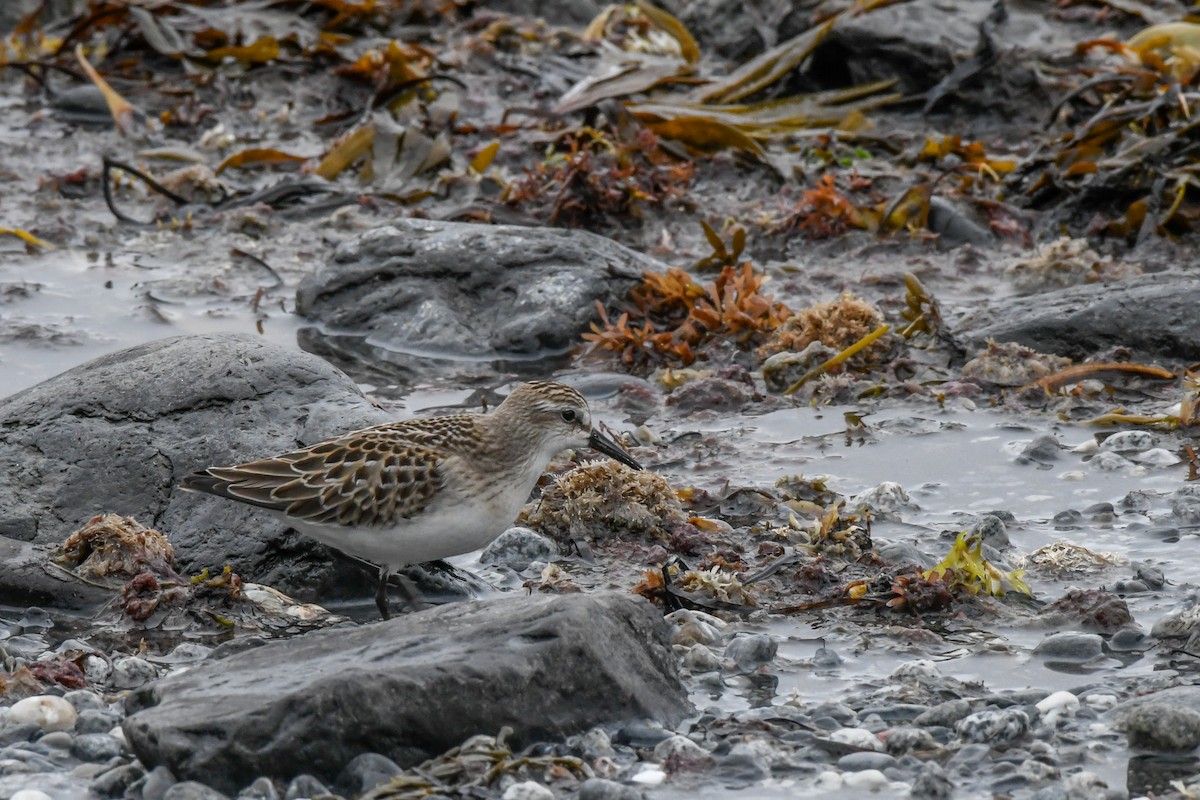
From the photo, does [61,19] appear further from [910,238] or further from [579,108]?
[910,238]

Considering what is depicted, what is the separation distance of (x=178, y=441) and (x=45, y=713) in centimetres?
206

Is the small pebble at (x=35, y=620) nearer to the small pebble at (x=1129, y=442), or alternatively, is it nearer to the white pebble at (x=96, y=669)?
the white pebble at (x=96, y=669)

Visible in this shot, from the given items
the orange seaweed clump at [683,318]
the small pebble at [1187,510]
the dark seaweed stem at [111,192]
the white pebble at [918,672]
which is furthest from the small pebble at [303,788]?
the dark seaweed stem at [111,192]

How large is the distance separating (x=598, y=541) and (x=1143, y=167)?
6112mm

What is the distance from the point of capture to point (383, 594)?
6676 millimetres

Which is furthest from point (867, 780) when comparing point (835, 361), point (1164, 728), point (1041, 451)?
point (835, 361)

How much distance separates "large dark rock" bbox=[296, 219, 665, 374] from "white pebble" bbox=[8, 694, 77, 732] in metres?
4.78

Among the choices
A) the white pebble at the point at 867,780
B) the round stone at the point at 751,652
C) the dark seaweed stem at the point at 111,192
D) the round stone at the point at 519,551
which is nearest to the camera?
the white pebble at the point at 867,780

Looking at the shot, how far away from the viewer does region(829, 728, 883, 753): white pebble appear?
17.5 ft

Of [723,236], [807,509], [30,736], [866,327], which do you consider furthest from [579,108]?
[30,736]

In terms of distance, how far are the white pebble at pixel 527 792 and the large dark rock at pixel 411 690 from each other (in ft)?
0.96

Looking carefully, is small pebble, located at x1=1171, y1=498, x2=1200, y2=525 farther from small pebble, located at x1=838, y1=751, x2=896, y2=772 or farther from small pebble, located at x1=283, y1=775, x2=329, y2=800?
small pebble, located at x1=283, y1=775, x2=329, y2=800

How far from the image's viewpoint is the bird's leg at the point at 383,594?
6.65 meters

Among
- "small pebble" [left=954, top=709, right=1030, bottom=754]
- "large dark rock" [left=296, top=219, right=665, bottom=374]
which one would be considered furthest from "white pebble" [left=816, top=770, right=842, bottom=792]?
"large dark rock" [left=296, top=219, right=665, bottom=374]
